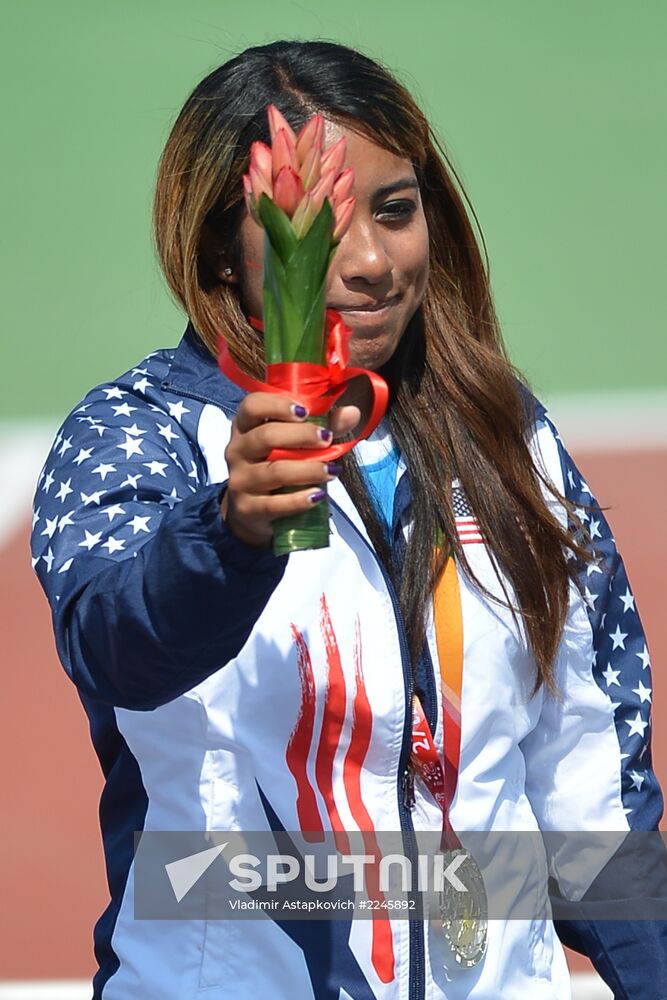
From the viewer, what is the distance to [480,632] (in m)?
1.94

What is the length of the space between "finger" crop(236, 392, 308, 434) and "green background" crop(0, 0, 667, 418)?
221 inches

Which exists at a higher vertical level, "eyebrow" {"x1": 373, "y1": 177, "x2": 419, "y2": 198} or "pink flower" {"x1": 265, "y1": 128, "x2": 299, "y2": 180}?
"pink flower" {"x1": 265, "y1": 128, "x2": 299, "y2": 180}

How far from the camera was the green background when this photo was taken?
24.8ft

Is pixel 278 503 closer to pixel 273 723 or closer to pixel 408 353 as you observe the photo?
pixel 273 723

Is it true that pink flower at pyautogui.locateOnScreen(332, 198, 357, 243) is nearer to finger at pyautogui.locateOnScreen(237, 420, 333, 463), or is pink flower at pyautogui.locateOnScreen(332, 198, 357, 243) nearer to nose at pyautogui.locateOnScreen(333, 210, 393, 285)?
finger at pyautogui.locateOnScreen(237, 420, 333, 463)

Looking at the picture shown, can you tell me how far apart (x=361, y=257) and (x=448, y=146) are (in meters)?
5.66

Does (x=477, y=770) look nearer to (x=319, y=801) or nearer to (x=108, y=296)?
(x=319, y=801)

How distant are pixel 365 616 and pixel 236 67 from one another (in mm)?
728

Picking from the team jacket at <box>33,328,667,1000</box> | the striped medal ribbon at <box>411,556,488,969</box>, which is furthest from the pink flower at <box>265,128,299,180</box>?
the striped medal ribbon at <box>411,556,488,969</box>

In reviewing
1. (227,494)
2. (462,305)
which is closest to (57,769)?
(462,305)

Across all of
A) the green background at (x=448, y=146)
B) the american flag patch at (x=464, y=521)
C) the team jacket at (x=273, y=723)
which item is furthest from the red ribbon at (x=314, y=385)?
the green background at (x=448, y=146)

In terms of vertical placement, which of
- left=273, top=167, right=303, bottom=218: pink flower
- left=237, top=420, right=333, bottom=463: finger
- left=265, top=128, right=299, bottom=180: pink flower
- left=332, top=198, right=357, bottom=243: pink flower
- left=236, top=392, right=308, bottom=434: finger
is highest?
left=265, top=128, right=299, bottom=180: pink flower

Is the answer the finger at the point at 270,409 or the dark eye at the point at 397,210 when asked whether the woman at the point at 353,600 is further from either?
the finger at the point at 270,409

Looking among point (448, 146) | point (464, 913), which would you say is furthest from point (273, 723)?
point (448, 146)
